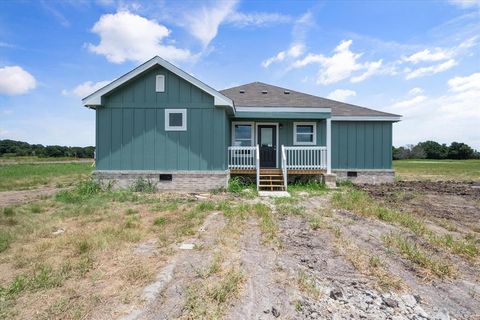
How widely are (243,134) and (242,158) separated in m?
1.41

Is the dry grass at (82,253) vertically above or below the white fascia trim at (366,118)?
below

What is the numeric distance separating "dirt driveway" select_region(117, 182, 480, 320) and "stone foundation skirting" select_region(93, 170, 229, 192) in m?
4.26

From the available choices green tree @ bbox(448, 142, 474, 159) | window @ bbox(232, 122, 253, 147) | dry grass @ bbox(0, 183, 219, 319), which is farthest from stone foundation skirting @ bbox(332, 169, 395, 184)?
green tree @ bbox(448, 142, 474, 159)

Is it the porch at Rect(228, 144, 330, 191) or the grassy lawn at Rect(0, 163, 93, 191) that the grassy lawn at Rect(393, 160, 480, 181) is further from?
the grassy lawn at Rect(0, 163, 93, 191)

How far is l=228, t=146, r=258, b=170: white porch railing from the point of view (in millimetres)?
12031

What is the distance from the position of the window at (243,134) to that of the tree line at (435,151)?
56205 mm

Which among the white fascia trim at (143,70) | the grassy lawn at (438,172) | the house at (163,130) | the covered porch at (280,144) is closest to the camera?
the white fascia trim at (143,70)

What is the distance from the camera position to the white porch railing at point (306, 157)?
1209cm

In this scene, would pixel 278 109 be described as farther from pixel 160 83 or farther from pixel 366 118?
pixel 160 83

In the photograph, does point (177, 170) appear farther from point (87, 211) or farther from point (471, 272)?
point (471, 272)

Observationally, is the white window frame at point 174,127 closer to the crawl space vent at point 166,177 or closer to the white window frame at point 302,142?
the crawl space vent at point 166,177

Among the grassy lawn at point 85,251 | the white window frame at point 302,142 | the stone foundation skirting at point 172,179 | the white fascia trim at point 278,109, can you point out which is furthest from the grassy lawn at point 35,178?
the white window frame at point 302,142

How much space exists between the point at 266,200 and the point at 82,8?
436 inches

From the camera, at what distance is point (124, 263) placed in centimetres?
400
